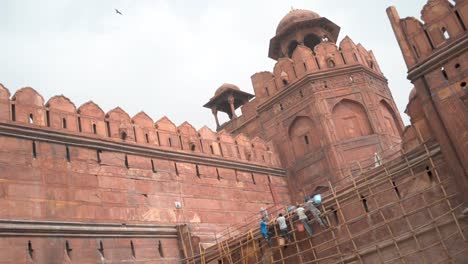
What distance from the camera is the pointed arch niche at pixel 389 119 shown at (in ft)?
58.7

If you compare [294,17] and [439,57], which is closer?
[439,57]

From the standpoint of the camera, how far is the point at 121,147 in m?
14.0

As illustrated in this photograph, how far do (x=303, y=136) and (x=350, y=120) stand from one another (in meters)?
1.67

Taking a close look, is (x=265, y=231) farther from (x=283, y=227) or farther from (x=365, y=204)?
(x=365, y=204)

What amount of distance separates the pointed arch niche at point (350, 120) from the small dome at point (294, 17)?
4.58 m

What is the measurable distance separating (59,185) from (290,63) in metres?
9.79

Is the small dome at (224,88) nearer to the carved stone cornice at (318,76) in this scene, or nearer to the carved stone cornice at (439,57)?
the carved stone cornice at (318,76)

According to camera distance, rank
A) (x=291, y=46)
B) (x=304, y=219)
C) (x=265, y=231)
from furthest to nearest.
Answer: (x=291, y=46)
(x=265, y=231)
(x=304, y=219)

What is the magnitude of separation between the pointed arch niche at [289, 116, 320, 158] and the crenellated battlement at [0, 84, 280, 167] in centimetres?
86

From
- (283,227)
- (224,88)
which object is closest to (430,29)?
(283,227)

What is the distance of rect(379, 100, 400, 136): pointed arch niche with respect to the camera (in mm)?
17906

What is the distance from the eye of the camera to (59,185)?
12211 mm

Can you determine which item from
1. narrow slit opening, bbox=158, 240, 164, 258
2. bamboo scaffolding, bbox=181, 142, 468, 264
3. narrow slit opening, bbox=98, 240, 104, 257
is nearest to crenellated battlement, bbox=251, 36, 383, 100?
bamboo scaffolding, bbox=181, 142, 468, 264

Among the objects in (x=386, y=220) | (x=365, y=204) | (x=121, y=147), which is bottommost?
(x=386, y=220)
